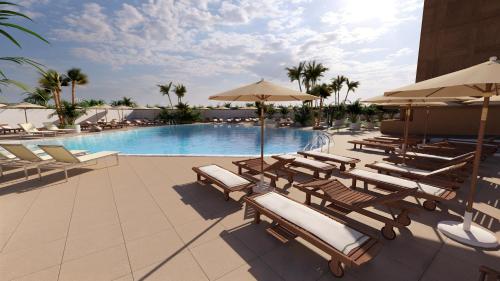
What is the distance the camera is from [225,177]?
512cm

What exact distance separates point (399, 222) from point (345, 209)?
0.81m

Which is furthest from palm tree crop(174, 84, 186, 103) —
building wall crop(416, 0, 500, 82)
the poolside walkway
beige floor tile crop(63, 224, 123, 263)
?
beige floor tile crop(63, 224, 123, 263)

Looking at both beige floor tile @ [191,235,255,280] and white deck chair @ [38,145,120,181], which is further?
white deck chair @ [38,145,120,181]

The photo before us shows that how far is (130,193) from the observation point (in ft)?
16.8

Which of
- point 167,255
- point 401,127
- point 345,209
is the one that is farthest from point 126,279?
point 401,127

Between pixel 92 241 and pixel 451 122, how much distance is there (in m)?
20.7

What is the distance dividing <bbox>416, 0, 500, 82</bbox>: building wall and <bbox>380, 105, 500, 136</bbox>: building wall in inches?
115

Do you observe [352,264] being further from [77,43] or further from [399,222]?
[77,43]

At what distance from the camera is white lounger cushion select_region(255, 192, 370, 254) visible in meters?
2.68

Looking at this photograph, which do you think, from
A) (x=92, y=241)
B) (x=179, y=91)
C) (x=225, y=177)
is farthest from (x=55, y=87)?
(x=92, y=241)

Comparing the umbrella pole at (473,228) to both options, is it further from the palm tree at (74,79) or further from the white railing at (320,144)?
the palm tree at (74,79)

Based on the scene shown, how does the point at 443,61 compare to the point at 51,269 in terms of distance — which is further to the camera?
the point at 443,61

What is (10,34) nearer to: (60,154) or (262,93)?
(262,93)

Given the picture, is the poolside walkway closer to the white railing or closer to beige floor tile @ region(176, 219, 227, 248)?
beige floor tile @ region(176, 219, 227, 248)
